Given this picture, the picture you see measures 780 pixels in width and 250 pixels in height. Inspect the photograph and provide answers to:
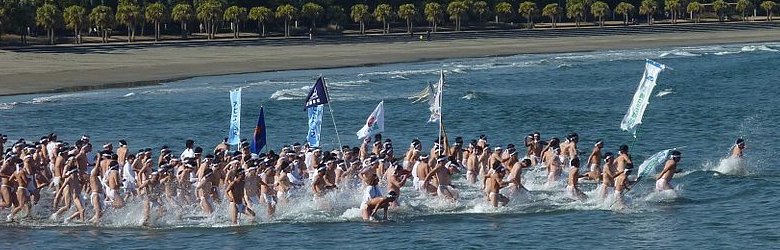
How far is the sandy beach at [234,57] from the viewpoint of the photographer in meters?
58.5

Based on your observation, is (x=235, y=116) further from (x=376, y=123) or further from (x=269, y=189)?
(x=269, y=189)

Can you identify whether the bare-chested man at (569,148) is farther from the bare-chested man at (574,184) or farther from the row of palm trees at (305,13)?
the row of palm trees at (305,13)

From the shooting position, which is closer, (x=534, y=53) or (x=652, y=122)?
(x=652, y=122)

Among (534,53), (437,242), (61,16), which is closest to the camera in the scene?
(437,242)

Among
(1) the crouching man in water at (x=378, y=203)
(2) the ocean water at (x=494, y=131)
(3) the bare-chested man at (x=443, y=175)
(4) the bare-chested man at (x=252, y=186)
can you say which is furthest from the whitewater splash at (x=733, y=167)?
(4) the bare-chested man at (x=252, y=186)

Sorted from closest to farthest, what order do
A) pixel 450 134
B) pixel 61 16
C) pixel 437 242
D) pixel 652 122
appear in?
pixel 437 242, pixel 450 134, pixel 652 122, pixel 61 16

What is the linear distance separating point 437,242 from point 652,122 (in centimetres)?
2442

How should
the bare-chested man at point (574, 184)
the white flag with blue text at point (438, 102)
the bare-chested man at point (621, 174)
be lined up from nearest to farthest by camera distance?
the bare-chested man at point (621, 174)
the bare-chested man at point (574, 184)
the white flag with blue text at point (438, 102)

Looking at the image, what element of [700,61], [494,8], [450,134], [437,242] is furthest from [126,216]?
[494,8]

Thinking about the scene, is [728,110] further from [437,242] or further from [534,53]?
[534,53]

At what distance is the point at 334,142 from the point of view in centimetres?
4003

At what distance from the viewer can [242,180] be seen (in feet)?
76.2

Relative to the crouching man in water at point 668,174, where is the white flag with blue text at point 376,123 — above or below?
above

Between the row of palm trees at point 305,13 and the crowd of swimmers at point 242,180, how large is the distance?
49225mm
